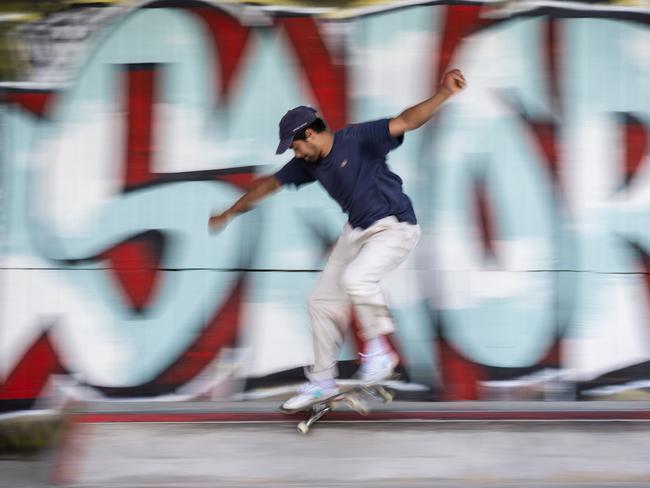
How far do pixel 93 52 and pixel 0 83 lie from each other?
2.19 ft

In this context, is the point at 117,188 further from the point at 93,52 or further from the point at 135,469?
the point at 135,469

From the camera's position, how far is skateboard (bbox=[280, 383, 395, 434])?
492 centimetres

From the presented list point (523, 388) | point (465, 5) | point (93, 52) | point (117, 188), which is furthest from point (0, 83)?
point (523, 388)

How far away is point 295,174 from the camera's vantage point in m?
4.95

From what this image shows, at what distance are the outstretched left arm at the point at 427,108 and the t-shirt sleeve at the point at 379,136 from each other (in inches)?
1.3

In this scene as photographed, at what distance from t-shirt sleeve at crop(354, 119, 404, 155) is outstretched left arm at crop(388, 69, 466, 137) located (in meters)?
0.03

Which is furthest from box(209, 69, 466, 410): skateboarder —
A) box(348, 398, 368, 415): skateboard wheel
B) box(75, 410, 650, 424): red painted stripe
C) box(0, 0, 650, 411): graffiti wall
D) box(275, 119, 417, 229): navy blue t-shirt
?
box(0, 0, 650, 411): graffiti wall

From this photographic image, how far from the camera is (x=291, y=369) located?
6176 mm

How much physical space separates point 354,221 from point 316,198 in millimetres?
1289

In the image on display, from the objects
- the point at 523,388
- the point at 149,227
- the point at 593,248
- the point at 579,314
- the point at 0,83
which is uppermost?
the point at 0,83

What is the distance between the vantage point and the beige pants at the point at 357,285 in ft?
15.4

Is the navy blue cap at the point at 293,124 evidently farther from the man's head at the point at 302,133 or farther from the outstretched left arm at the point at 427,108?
the outstretched left arm at the point at 427,108

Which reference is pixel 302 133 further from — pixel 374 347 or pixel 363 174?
pixel 374 347

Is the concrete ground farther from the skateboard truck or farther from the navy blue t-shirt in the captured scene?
the navy blue t-shirt
